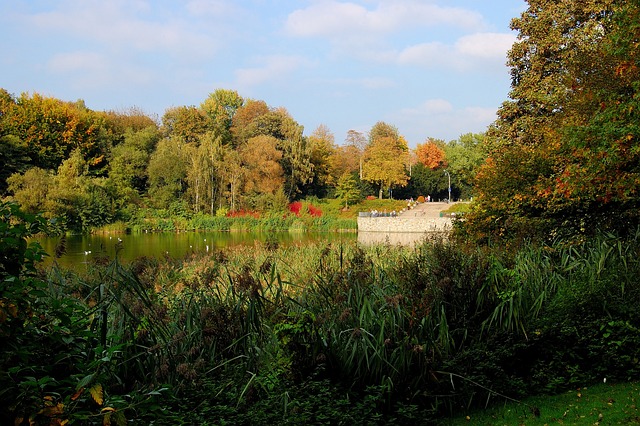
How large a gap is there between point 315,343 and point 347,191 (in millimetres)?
42013

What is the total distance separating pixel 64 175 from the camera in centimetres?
3450

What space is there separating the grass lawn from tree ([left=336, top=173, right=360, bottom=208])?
40.9 metres

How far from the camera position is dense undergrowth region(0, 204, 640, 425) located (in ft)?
8.81

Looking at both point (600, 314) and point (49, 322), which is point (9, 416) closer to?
point (49, 322)

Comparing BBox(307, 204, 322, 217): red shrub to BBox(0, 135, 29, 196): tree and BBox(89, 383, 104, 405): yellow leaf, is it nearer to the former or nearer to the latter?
BBox(0, 135, 29, 196): tree

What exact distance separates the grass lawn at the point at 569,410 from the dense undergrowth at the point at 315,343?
16 centimetres

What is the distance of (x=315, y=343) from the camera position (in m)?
4.23

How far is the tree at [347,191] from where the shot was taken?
4566cm

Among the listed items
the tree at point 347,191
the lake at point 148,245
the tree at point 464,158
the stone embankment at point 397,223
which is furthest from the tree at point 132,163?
the tree at point 464,158

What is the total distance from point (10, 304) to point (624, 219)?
9008mm

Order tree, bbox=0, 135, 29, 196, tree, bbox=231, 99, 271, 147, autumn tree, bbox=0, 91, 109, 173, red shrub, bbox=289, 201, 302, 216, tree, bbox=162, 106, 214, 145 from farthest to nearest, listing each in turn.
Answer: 1. tree, bbox=231, 99, 271, 147
2. tree, bbox=162, 106, 214, 145
3. red shrub, bbox=289, 201, 302, 216
4. autumn tree, bbox=0, 91, 109, 173
5. tree, bbox=0, 135, 29, 196

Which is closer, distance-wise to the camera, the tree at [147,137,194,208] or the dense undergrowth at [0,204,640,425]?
the dense undergrowth at [0,204,640,425]

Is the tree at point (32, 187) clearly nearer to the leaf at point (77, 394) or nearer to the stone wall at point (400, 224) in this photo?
the stone wall at point (400, 224)

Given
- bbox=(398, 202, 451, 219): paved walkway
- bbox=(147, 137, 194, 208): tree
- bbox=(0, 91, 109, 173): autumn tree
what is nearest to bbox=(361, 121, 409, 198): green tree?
bbox=(398, 202, 451, 219): paved walkway
